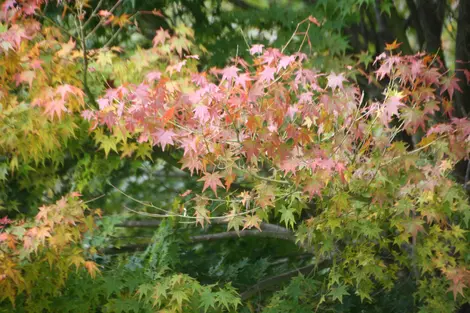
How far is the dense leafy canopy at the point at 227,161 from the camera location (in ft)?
13.5

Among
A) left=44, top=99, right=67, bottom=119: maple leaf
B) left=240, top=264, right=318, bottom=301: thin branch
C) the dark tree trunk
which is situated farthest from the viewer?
left=240, top=264, right=318, bottom=301: thin branch

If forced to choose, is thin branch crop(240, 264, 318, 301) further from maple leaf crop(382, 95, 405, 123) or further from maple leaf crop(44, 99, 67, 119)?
maple leaf crop(382, 95, 405, 123)

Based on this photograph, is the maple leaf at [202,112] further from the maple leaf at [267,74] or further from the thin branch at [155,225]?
the thin branch at [155,225]

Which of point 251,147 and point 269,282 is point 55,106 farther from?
point 269,282

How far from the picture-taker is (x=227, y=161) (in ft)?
13.6

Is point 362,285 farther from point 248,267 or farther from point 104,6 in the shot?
point 104,6

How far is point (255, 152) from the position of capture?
12.9 feet

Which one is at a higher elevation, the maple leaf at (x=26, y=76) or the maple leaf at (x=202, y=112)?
the maple leaf at (x=202, y=112)

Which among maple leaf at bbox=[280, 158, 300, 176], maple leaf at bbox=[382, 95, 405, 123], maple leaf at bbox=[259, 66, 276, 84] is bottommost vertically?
maple leaf at bbox=[280, 158, 300, 176]

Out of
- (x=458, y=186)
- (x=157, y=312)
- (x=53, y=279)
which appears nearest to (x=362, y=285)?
(x=458, y=186)

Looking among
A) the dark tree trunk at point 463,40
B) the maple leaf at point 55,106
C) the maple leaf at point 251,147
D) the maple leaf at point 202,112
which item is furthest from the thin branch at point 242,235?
the maple leaf at point 202,112

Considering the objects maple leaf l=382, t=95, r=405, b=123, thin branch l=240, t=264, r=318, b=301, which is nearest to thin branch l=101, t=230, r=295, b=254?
thin branch l=240, t=264, r=318, b=301

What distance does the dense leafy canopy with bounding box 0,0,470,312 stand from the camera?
13.5ft

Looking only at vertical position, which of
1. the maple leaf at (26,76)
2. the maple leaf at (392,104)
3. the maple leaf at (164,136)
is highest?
the maple leaf at (392,104)
